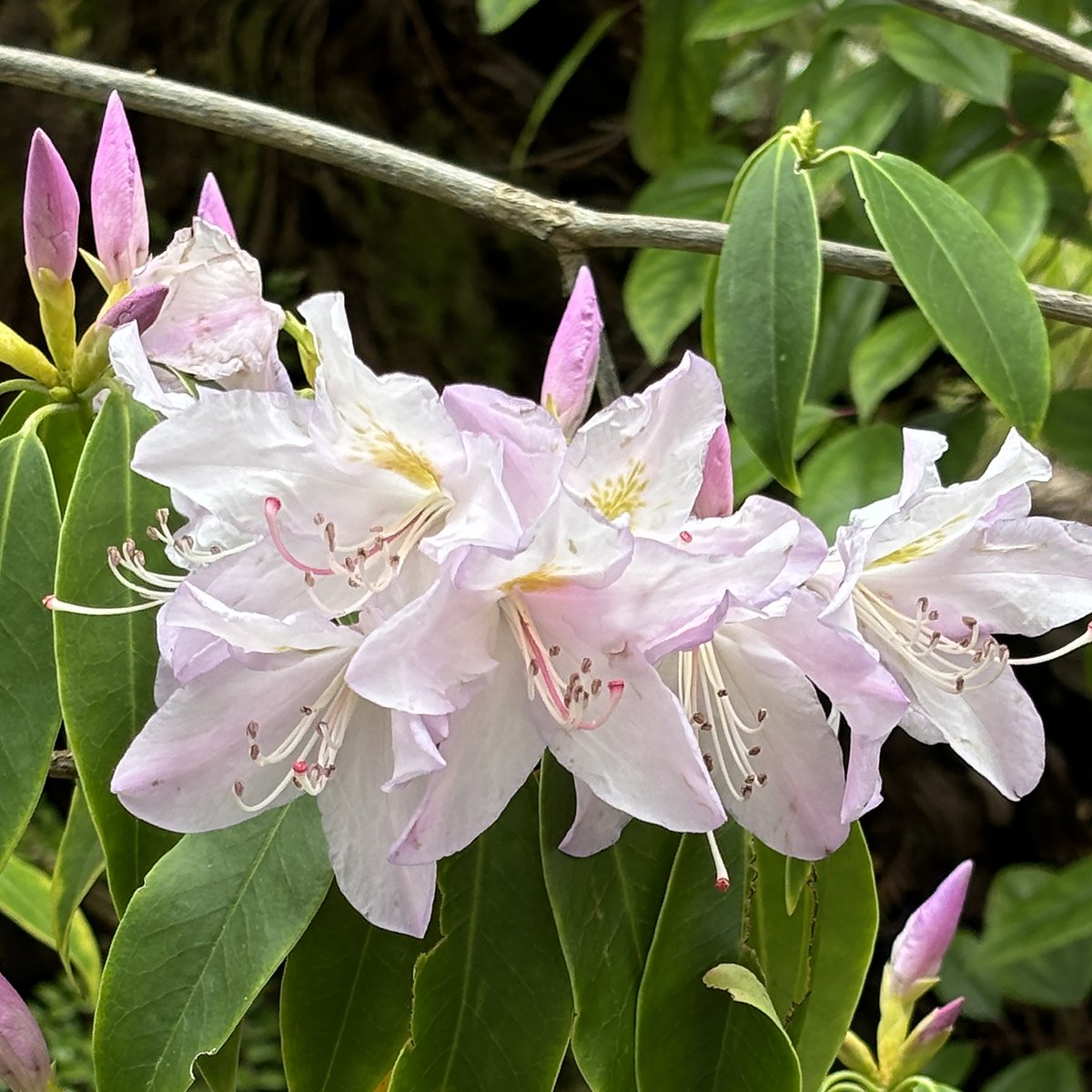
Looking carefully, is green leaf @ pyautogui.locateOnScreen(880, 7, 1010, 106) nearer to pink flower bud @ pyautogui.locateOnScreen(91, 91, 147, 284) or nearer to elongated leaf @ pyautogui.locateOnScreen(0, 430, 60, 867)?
pink flower bud @ pyautogui.locateOnScreen(91, 91, 147, 284)

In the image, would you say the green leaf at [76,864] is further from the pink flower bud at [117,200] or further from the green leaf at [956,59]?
the green leaf at [956,59]

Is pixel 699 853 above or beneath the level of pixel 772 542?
beneath

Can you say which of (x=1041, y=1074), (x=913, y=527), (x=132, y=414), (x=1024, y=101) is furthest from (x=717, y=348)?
(x=1041, y=1074)

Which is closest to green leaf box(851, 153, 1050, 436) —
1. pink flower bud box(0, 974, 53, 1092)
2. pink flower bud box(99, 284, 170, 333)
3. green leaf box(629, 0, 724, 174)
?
pink flower bud box(99, 284, 170, 333)

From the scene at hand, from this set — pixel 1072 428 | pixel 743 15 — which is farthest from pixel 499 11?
pixel 1072 428

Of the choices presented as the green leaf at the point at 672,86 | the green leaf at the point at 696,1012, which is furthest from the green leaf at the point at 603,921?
the green leaf at the point at 672,86

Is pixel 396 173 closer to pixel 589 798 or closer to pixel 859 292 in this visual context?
pixel 589 798

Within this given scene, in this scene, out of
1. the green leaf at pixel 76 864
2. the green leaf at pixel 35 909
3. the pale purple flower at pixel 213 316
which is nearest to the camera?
the pale purple flower at pixel 213 316
